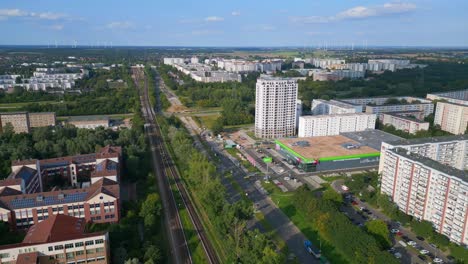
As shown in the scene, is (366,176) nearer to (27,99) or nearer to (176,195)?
(176,195)

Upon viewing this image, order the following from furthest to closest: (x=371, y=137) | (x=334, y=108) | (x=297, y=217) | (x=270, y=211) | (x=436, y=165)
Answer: (x=334, y=108) < (x=371, y=137) < (x=270, y=211) < (x=297, y=217) < (x=436, y=165)

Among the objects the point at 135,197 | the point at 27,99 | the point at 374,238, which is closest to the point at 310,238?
the point at 374,238

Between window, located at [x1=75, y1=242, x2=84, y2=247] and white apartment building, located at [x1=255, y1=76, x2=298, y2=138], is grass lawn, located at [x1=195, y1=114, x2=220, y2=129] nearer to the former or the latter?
white apartment building, located at [x1=255, y1=76, x2=298, y2=138]

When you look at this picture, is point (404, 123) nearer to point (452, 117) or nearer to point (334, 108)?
point (452, 117)

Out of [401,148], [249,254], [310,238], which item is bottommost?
[310,238]

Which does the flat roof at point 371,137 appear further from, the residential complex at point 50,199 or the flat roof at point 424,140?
the residential complex at point 50,199

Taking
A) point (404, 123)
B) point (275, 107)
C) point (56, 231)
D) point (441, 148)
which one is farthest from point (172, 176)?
point (404, 123)

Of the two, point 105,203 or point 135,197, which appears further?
point 135,197
